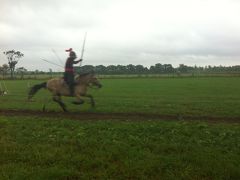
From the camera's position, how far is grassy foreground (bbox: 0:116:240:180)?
7.41 m

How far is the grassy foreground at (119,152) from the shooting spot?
7414mm

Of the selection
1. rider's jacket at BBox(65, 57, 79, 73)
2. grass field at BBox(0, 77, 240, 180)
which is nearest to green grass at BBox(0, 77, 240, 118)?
rider's jacket at BBox(65, 57, 79, 73)

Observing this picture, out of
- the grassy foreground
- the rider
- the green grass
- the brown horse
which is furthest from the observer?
the green grass

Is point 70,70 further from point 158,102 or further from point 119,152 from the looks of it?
point 119,152

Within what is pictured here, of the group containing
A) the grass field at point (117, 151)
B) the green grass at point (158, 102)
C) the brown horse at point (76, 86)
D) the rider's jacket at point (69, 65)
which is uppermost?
the rider's jacket at point (69, 65)

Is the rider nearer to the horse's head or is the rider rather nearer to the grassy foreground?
the horse's head

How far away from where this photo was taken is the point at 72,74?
1830 cm

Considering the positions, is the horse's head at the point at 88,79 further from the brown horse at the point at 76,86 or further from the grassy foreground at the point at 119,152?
the grassy foreground at the point at 119,152

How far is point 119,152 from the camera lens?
8805 millimetres

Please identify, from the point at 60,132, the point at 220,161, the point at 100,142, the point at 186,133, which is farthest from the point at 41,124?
the point at 220,161

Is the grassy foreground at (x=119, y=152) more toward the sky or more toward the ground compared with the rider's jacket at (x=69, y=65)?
more toward the ground

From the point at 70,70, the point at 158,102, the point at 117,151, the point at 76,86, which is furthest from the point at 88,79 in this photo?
the point at 117,151

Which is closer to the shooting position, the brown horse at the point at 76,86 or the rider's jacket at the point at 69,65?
the rider's jacket at the point at 69,65

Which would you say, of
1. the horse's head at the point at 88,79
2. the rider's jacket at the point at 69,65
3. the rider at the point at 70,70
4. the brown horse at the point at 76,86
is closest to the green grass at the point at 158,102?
the brown horse at the point at 76,86
